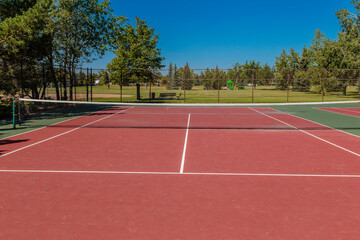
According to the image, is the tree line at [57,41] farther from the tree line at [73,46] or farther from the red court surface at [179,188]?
the red court surface at [179,188]

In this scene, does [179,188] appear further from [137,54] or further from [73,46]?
[137,54]

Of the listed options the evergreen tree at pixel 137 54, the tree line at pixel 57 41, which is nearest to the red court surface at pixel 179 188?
the tree line at pixel 57 41

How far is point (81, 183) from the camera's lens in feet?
19.7

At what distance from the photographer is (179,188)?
5.74 m

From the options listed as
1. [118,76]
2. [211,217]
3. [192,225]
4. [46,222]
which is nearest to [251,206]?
[211,217]

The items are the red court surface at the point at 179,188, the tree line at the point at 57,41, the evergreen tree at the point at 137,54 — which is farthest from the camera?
the evergreen tree at the point at 137,54

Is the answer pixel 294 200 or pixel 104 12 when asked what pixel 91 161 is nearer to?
pixel 294 200

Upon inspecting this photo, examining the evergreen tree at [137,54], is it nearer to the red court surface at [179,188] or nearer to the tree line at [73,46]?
the tree line at [73,46]

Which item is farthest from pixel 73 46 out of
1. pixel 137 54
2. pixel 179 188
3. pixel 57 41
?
pixel 179 188

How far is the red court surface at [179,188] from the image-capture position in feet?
13.5

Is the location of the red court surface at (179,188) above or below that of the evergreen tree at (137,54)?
below

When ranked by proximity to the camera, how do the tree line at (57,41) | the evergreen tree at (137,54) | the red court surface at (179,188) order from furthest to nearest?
1. the evergreen tree at (137,54)
2. the tree line at (57,41)
3. the red court surface at (179,188)

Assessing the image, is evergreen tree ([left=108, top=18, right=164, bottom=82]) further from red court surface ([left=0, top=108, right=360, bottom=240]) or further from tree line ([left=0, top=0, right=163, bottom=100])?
red court surface ([left=0, top=108, right=360, bottom=240])

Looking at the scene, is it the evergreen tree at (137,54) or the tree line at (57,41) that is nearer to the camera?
the tree line at (57,41)
